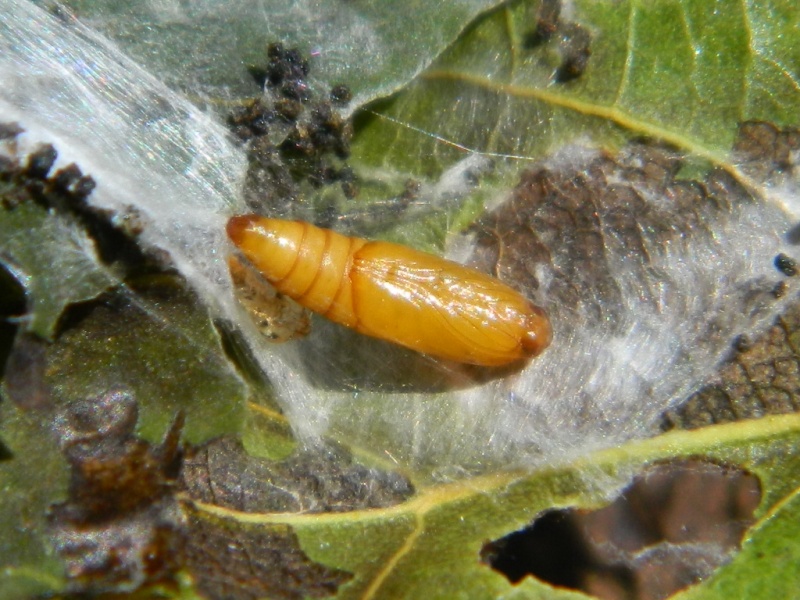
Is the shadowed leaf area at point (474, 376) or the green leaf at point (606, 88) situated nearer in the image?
the shadowed leaf area at point (474, 376)

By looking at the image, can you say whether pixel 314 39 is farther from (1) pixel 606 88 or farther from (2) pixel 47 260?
(2) pixel 47 260

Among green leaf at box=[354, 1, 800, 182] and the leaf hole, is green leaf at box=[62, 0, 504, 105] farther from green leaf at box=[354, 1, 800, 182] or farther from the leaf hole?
the leaf hole

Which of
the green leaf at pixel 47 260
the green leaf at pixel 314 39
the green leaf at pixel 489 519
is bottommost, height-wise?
the green leaf at pixel 489 519

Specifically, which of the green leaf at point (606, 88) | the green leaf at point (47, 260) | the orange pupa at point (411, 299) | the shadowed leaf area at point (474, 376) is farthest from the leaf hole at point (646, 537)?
the green leaf at point (47, 260)

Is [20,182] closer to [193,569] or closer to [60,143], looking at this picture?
[60,143]

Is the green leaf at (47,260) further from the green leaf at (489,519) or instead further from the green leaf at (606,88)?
the green leaf at (606,88)

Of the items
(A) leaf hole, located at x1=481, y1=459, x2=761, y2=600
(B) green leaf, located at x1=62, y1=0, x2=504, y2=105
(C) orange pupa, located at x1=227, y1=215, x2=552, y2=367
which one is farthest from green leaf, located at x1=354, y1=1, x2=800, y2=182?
(A) leaf hole, located at x1=481, y1=459, x2=761, y2=600

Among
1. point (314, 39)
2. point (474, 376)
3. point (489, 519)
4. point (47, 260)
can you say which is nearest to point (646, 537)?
point (489, 519)

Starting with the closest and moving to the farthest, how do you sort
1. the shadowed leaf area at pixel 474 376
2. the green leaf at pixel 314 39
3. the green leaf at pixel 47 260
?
the green leaf at pixel 47 260 < the shadowed leaf area at pixel 474 376 < the green leaf at pixel 314 39
